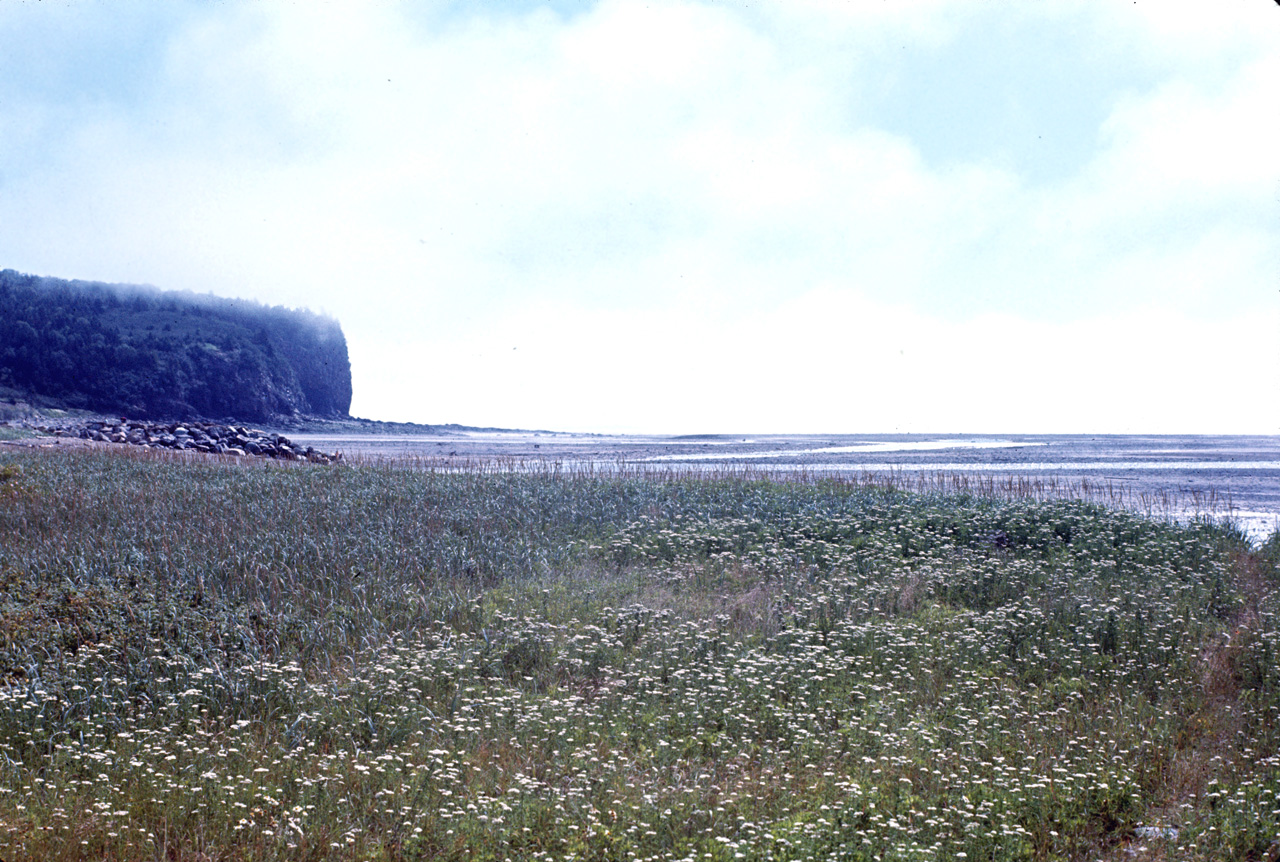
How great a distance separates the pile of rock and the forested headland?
389ft

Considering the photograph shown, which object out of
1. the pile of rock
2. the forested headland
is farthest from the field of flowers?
the forested headland

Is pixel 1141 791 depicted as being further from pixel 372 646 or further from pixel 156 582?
pixel 156 582

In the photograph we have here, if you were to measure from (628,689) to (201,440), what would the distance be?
1924 inches

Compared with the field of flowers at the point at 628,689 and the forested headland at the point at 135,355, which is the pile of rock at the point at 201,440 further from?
the forested headland at the point at 135,355

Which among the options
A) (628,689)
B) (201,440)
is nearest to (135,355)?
(201,440)

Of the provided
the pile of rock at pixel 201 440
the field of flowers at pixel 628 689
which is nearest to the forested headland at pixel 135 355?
the pile of rock at pixel 201 440

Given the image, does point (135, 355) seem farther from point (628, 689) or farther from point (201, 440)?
point (628, 689)

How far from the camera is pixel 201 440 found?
49594 millimetres

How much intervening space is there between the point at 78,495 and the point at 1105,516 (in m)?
24.9

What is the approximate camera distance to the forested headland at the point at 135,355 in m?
152

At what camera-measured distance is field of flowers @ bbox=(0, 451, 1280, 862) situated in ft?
19.1

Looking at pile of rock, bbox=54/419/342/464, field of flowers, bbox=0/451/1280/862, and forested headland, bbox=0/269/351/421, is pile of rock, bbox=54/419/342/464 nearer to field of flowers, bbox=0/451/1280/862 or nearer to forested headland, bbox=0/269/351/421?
field of flowers, bbox=0/451/1280/862

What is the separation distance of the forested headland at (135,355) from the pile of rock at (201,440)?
4662 inches

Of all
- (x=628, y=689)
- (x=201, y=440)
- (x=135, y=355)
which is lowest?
(x=628, y=689)
